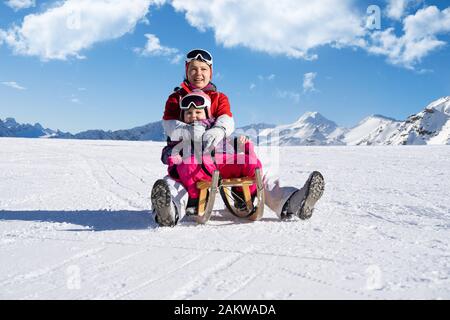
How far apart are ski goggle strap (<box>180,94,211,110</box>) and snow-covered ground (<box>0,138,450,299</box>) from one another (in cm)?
111

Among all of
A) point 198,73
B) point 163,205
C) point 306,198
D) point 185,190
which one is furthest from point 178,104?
point 306,198

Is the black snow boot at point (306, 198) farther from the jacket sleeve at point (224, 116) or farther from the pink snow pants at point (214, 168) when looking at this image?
the jacket sleeve at point (224, 116)

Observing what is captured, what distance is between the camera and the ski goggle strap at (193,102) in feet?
13.5

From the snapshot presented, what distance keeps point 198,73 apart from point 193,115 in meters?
0.55

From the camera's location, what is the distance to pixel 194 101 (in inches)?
162

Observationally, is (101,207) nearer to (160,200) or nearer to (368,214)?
(160,200)

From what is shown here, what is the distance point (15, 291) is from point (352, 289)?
166 cm

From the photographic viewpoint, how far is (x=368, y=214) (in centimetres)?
436

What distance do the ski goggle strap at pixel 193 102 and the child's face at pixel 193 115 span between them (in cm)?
4

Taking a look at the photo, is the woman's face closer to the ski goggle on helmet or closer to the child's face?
the ski goggle on helmet

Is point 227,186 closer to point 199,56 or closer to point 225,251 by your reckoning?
point 225,251

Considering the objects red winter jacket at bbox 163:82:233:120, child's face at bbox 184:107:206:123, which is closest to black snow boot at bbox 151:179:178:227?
child's face at bbox 184:107:206:123
